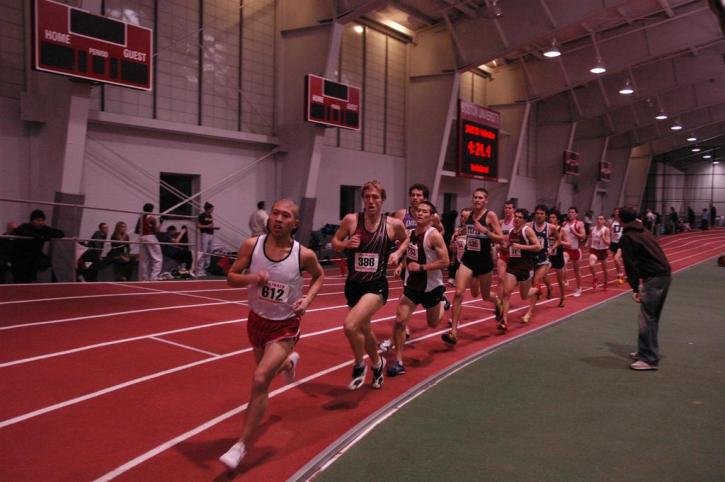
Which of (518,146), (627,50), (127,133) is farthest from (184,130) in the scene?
(627,50)

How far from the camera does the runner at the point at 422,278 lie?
21.0ft

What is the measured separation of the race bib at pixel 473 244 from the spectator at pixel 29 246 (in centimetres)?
785

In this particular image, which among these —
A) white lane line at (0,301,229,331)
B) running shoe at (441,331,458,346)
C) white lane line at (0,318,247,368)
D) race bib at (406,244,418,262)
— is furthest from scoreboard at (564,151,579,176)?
race bib at (406,244,418,262)

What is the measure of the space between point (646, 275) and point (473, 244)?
8.30 feet

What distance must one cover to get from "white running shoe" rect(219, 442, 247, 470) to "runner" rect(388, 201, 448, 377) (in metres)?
2.79

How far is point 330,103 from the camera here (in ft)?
53.3

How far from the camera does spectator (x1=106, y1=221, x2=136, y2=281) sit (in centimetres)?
1232

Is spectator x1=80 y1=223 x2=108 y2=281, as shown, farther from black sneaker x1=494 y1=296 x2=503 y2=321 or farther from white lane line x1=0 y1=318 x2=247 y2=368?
black sneaker x1=494 y1=296 x2=503 y2=321

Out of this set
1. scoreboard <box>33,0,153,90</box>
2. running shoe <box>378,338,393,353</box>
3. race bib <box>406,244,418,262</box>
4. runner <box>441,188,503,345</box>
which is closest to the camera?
race bib <box>406,244,418,262</box>

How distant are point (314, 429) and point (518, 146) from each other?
24483 mm

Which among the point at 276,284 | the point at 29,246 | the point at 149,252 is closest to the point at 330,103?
the point at 149,252

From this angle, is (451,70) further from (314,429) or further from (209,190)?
(314,429)

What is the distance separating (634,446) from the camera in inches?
175

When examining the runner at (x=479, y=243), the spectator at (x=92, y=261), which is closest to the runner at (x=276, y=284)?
the runner at (x=479, y=243)
